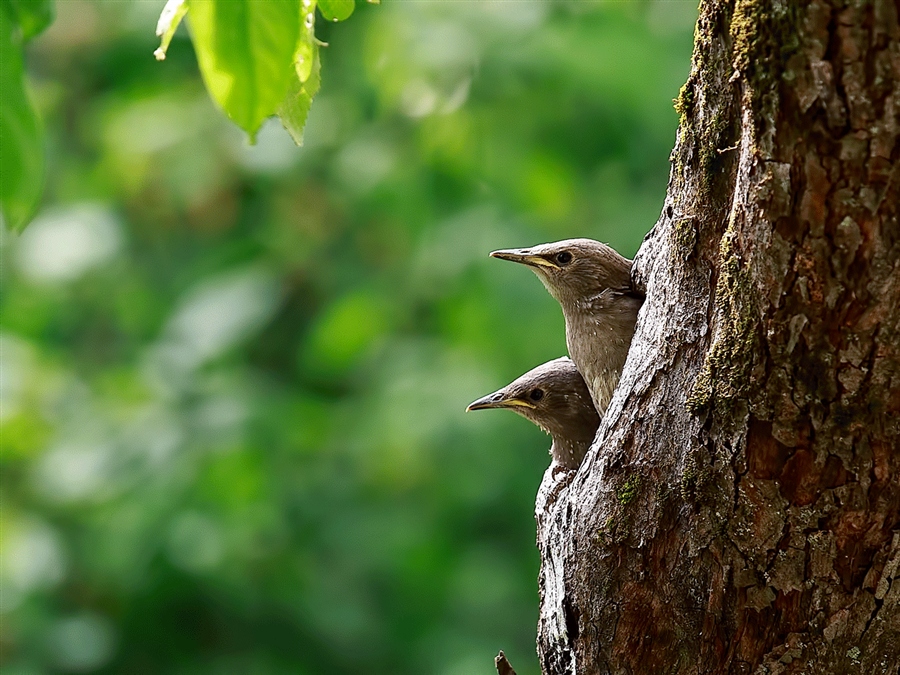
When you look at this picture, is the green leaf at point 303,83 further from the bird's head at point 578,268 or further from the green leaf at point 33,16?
the bird's head at point 578,268

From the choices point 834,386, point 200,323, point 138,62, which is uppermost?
point 138,62

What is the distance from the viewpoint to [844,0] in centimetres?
172

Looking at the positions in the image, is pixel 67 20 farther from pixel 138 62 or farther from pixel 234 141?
pixel 234 141

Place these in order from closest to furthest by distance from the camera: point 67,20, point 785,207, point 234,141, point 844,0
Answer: point 844,0, point 785,207, point 234,141, point 67,20

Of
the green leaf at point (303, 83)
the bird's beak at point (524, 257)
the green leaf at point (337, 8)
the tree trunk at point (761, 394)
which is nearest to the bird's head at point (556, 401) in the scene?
the bird's beak at point (524, 257)

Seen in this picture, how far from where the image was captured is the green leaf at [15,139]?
5.90ft

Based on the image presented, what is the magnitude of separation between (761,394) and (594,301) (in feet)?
3.13

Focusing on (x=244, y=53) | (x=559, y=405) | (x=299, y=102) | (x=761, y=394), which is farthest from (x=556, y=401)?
(x=244, y=53)

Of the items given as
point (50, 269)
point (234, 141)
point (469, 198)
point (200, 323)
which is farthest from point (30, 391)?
point (469, 198)

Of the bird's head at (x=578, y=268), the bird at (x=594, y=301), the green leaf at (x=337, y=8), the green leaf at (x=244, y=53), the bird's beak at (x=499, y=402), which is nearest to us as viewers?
the green leaf at (x=244, y=53)

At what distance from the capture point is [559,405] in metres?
3.33

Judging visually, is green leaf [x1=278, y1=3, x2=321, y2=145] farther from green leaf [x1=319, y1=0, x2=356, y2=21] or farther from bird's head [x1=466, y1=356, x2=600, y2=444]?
bird's head [x1=466, y1=356, x2=600, y2=444]

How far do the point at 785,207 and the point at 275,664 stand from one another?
A: 6.09 metres

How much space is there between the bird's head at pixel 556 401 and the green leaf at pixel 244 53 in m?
1.87
